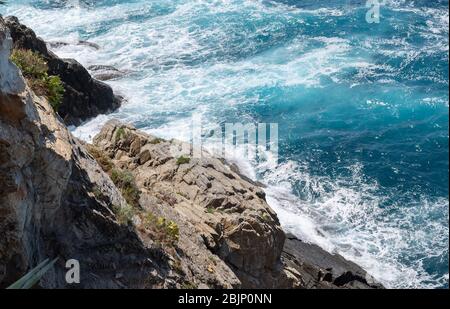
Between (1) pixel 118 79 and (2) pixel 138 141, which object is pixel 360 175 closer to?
(2) pixel 138 141

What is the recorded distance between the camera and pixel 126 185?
12453mm

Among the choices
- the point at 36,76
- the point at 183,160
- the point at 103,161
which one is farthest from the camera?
the point at 183,160

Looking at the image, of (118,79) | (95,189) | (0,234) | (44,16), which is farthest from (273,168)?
(44,16)

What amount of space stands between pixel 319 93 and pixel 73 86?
53.2 ft

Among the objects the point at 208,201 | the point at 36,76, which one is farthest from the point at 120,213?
the point at 208,201

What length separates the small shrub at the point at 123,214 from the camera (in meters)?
10.5

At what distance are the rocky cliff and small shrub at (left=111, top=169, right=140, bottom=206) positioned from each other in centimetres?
2

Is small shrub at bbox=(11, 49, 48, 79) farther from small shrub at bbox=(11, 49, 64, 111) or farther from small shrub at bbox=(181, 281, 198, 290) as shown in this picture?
small shrub at bbox=(181, 281, 198, 290)

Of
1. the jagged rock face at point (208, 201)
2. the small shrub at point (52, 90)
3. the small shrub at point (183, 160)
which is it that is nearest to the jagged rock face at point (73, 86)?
the jagged rock face at point (208, 201)

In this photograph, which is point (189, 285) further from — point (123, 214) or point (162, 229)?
point (123, 214)

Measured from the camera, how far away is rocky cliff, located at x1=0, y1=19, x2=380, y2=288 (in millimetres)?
8320

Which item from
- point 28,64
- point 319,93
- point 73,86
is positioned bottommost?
point 319,93

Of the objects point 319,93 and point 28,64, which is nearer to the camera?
point 28,64
